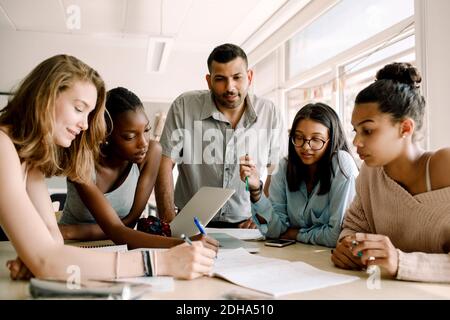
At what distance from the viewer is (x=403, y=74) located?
124 cm

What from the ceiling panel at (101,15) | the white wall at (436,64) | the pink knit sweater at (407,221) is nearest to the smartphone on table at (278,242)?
the pink knit sweater at (407,221)

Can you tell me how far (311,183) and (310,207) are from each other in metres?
0.11

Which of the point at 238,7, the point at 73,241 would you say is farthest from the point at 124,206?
the point at 238,7

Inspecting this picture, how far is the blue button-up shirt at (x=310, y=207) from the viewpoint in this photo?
4.85 feet

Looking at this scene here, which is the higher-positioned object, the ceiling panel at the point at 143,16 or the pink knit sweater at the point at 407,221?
the ceiling panel at the point at 143,16

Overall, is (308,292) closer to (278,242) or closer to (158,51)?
(278,242)

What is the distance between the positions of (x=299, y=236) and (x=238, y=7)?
350cm

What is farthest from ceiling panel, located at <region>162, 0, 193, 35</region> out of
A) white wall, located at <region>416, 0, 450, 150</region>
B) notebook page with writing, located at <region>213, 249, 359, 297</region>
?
notebook page with writing, located at <region>213, 249, 359, 297</region>

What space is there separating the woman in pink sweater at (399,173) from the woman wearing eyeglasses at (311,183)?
181 millimetres

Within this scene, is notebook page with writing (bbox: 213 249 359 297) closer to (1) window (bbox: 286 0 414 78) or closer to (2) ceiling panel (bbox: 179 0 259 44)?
(1) window (bbox: 286 0 414 78)

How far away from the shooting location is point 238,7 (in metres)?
4.47

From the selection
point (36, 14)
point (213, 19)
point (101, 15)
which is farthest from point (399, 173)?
point (36, 14)

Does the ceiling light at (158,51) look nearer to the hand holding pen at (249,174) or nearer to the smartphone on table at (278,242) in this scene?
the hand holding pen at (249,174)

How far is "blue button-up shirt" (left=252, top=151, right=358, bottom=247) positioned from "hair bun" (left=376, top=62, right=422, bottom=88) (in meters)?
0.39
